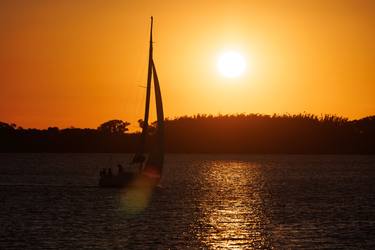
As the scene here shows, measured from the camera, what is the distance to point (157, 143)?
7700 centimetres

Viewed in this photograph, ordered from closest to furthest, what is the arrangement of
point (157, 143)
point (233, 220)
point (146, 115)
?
point (233, 220)
point (146, 115)
point (157, 143)

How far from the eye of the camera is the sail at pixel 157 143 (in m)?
76.4

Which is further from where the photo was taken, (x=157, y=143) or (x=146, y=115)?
(x=157, y=143)

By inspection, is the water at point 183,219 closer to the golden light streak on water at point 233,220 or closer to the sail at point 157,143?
the golden light streak on water at point 233,220

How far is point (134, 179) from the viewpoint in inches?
3083

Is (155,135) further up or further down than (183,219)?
further up

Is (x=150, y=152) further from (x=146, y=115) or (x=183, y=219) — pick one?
(x=183, y=219)


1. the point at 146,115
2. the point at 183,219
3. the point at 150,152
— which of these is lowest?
the point at 183,219

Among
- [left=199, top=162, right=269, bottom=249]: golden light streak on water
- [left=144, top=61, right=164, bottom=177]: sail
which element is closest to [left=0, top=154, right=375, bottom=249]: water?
[left=199, top=162, right=269, bottom=249]: golden light streak on water

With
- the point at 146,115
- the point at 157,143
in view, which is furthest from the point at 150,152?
the point at 146,115

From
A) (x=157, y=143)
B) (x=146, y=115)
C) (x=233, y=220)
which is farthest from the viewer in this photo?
(x=157, y=143)

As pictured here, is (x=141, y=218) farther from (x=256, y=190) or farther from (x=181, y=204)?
(x=256, y=190)

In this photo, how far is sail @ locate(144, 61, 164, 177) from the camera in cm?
7638

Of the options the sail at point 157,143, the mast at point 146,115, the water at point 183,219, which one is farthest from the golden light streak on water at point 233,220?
the mast at point 146,115
